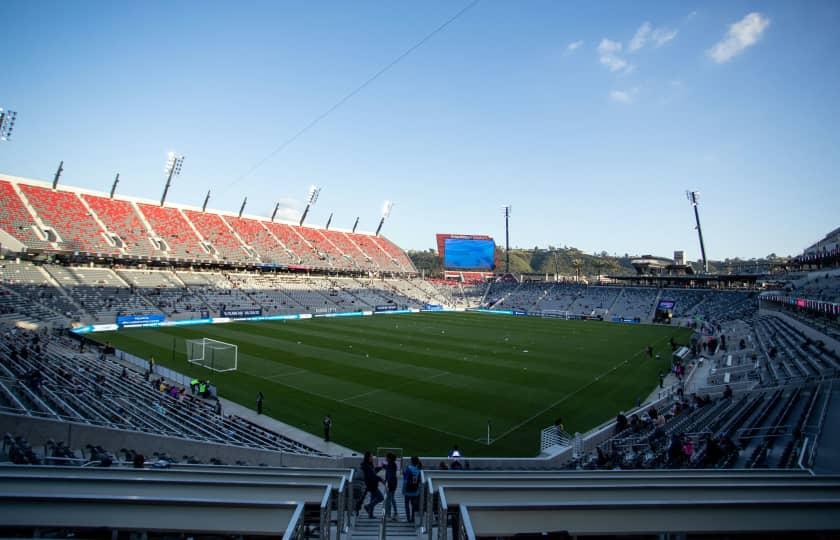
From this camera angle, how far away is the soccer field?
17.0 meters

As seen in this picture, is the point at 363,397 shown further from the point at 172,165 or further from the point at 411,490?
the point at 172,165

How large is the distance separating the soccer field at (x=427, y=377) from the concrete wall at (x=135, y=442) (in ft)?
10.9

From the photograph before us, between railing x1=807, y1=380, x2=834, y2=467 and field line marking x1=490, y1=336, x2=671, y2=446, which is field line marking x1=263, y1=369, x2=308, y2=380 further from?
railing x1=807, y1=380, x2=834, y2=467

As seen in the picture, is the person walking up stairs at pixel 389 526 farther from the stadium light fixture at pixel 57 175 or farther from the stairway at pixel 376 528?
the stadium light fixture at pixel 57 175

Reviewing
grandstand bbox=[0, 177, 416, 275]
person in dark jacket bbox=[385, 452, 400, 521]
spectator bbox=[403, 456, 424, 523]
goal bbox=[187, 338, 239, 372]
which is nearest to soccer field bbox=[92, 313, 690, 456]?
goal bbox=[187, 338, 239, 372]

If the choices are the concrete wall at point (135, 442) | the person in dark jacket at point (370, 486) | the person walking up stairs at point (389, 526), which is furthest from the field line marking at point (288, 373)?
the person in dark jacket at point (370, 486)

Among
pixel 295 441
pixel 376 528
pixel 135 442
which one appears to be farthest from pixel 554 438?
pixel 135 442

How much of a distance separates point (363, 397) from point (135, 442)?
33.6 feet

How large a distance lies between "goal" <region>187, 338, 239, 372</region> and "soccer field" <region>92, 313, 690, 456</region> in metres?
0.69

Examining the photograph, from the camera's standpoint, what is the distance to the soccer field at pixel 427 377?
1703 cm

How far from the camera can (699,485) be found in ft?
13.1

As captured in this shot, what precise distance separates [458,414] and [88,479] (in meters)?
16.3

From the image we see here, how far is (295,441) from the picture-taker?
49.9 ft

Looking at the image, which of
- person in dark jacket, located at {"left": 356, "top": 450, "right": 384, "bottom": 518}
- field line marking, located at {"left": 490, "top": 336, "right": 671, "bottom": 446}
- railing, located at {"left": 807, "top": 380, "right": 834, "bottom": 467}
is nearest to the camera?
person in dark jacket, located at {"left": 356, "top": 450, "right": 384, "bottom": 518}
